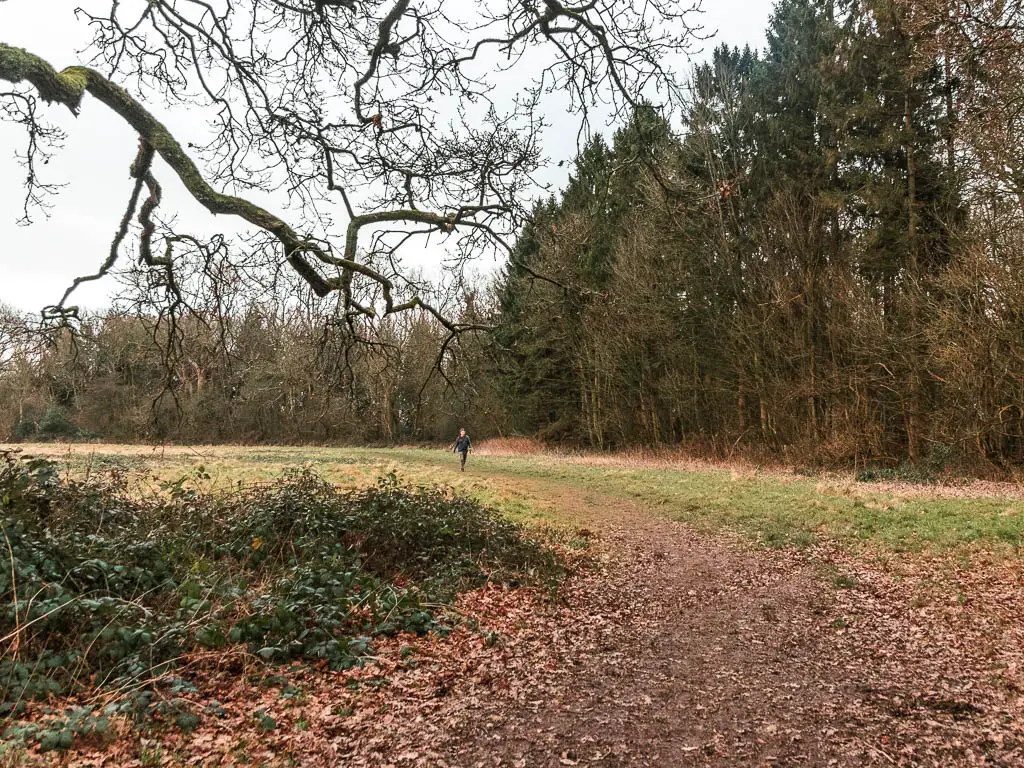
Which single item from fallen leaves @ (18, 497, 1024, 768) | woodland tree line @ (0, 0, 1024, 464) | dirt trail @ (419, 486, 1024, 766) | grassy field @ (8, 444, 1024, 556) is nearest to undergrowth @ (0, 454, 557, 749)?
fallen leaves @ (18, 497, 1024, 768)

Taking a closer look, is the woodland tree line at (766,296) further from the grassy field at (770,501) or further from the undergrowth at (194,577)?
the grassy field at (770,501)

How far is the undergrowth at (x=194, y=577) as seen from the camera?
11.4 ft

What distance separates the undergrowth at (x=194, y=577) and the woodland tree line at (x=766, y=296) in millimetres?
1611

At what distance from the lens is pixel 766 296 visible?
64.3ft

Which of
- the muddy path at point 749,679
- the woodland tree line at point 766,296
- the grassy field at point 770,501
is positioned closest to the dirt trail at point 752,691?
the muddy path at point 749,679

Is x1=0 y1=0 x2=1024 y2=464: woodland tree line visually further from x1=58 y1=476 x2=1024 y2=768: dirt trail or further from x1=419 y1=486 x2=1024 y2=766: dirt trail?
x1=419 y1=486 x2=1024 y2=766: dirt trail

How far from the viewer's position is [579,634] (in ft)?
16.9

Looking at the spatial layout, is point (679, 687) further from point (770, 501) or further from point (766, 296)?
point (766, 296)

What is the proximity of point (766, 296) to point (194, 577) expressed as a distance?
19.2 m

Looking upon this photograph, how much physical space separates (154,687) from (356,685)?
3.93 feet

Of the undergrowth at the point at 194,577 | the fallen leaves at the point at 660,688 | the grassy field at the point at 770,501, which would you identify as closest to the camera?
the fallen leaves at the point at 660,688

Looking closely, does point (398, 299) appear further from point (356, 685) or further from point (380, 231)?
point (356, 685)

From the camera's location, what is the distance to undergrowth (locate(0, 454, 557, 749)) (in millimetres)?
3465

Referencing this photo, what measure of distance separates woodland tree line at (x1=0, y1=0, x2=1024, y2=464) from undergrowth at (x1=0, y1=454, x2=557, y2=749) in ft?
5.29
